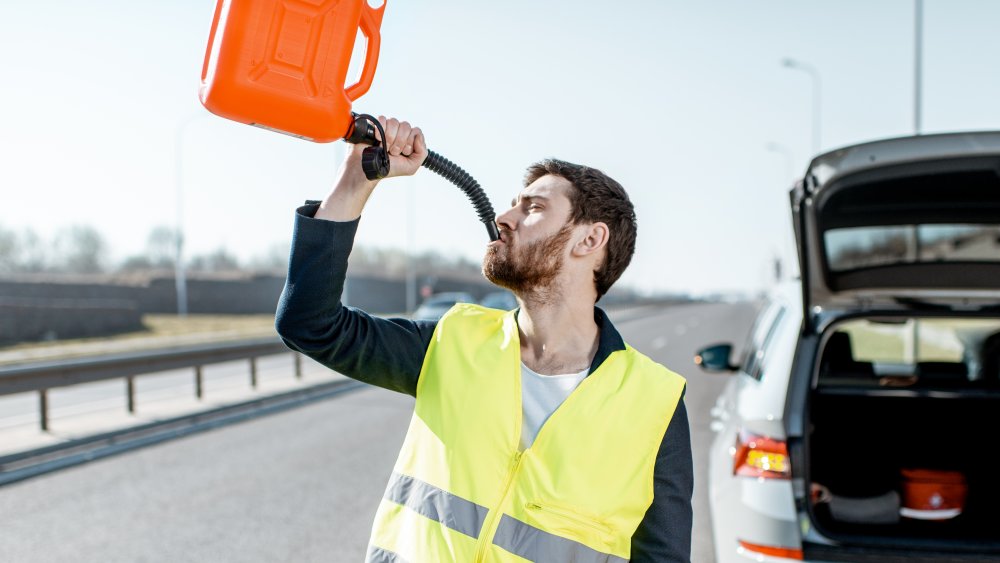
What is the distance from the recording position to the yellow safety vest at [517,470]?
5.95 feet

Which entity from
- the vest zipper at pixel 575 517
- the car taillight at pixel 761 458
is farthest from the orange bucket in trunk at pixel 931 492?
the vest zipper at pixel 575 517

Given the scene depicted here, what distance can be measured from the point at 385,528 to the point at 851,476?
11.1 ft

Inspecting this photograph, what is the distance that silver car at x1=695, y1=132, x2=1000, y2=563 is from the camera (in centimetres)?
309

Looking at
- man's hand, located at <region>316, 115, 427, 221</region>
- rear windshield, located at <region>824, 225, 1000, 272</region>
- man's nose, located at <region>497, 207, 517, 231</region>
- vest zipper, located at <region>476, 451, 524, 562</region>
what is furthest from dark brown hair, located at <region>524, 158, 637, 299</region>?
rear windshield, located at <region>824, 225, 1000, 272</region>

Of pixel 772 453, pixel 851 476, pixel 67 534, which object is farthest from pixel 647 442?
pixel 67 534

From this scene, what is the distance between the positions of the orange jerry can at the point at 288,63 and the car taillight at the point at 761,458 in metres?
2.31

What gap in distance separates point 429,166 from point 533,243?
33 centimetres

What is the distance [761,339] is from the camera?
15.2 feet

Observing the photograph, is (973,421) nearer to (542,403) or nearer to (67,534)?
(542,403)

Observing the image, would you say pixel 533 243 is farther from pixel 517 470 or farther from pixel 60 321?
pixel 60 321

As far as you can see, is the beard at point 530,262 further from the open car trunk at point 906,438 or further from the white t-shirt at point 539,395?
the open car trunk at point 906,438

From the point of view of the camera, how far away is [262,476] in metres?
7.14

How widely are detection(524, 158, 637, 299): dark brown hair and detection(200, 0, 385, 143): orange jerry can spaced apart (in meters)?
0.64

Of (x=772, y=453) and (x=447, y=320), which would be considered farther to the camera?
(x=772, y=453)
